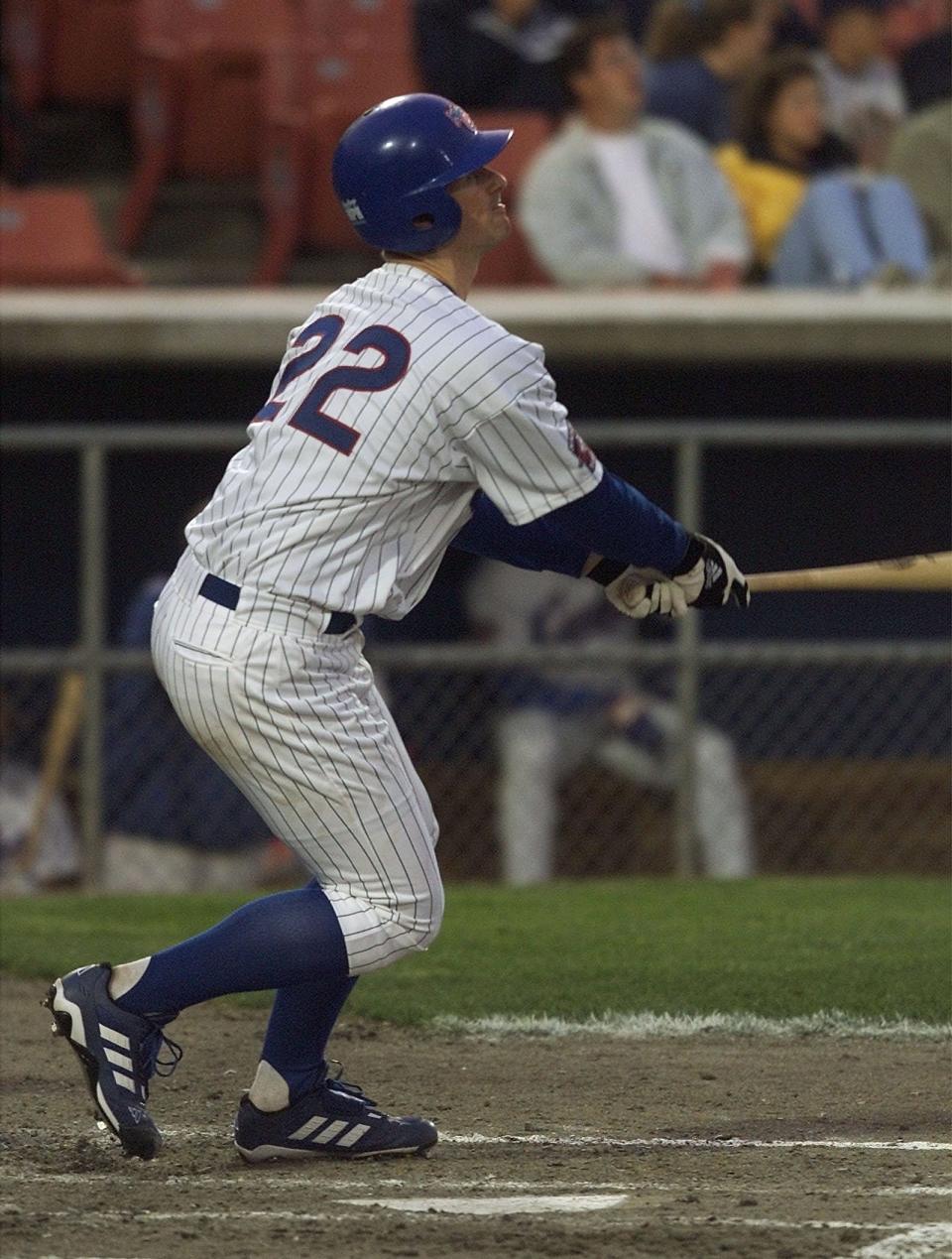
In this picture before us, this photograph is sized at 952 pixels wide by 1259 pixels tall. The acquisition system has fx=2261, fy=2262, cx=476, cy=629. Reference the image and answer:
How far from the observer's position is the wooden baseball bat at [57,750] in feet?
25.7

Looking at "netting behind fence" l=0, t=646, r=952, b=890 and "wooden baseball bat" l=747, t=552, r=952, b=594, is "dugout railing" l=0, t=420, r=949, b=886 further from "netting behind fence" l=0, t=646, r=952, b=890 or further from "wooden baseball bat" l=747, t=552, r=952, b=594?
"wooden baseball bat" l=747, t=552, r=952, b=594

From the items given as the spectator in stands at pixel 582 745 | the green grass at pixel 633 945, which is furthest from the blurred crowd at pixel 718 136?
the green grass at pixel 633 945

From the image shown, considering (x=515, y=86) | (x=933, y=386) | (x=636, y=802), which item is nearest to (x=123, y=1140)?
(x=636, y=802)

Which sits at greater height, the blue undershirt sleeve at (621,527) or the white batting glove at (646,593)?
the blue undershirt sleeve at (621,527)

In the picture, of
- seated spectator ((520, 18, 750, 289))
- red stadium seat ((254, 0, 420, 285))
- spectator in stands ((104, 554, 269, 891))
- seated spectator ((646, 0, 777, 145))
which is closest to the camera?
spectator in stands ((104, 554, 269, 891))

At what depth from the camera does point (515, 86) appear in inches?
392

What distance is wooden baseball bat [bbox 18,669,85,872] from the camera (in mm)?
7836

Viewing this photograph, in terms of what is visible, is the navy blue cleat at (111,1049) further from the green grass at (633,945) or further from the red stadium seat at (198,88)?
the red stadium seat at (198,88)

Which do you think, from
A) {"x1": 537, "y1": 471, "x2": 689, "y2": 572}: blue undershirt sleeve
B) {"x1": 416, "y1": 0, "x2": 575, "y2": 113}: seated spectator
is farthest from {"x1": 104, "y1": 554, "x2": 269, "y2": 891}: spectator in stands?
{"x1": 537, "y1": 471, "x2": 689, "y2": 572}: blue undershirt sleeve

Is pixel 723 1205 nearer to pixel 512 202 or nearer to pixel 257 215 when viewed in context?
pixel 512 202

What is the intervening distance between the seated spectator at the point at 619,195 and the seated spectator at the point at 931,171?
0.95m

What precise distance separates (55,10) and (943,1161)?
885 cm

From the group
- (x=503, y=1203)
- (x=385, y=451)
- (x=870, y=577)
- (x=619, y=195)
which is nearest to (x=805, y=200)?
(x=619, y=195)

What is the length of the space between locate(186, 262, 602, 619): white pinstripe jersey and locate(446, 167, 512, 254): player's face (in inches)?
6.3
